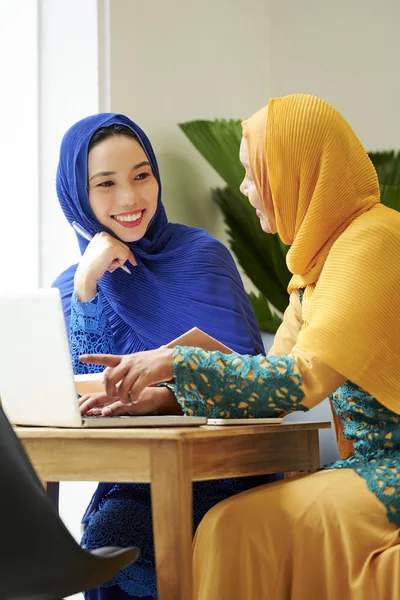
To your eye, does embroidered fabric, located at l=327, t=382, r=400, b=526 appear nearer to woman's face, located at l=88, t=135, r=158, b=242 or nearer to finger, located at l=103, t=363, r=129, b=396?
finger, located at l=103, t=363, r=129, b=396

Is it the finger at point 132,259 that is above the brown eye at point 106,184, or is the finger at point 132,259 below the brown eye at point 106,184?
below

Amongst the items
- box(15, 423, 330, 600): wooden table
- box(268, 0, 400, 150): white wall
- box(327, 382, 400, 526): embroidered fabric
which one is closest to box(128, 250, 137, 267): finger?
box(327, 382, 400, 526): embroidered fabric

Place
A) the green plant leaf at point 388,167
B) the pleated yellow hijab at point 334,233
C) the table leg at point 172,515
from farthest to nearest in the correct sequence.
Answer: the green plant leaf at point 388,167 < the pleated yellow hijab at point 334,233 < the table leg at point 172,515

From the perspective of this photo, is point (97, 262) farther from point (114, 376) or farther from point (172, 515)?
point (172, 515)

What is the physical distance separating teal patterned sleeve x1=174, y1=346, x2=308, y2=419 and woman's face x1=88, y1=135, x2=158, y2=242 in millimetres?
948

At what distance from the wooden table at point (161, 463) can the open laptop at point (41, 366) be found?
0.15 feet

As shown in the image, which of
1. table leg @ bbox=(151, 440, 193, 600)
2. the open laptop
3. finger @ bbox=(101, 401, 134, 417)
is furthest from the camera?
finger @ bbox=(101, 401, 134, 417)

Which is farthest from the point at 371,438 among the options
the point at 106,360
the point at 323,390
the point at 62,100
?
the point at 62,100

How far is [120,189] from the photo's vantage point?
7.89ft

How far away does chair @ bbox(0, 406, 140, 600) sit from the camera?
0.99m

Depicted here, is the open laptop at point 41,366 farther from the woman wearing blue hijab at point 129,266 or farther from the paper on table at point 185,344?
the woman wearing blue hijab at point 129,266

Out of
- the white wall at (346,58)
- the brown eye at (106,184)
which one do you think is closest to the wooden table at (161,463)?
the brown eye at (106,184)

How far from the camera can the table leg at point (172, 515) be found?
1.30m

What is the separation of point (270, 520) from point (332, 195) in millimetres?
624
